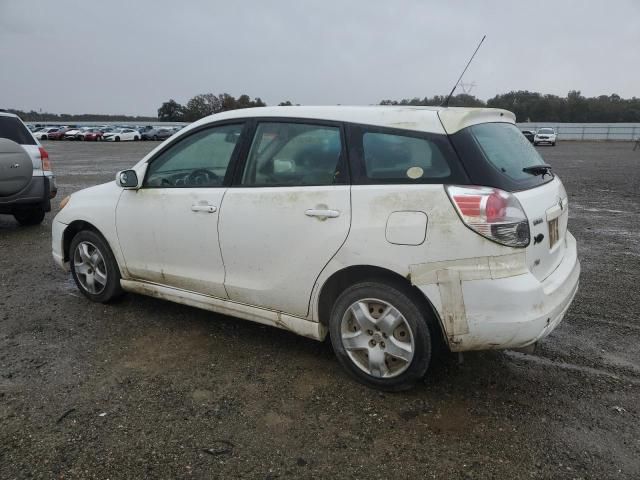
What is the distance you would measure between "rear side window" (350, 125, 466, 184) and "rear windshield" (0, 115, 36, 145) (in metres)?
6.50

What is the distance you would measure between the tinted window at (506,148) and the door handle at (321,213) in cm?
92

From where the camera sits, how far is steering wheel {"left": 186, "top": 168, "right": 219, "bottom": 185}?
3.81 m

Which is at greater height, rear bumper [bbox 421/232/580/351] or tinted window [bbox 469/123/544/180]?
tinted window [bbox 469/123/544/180]

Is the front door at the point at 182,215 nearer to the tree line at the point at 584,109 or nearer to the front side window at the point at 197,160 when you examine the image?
the front side window at the point at 197,160

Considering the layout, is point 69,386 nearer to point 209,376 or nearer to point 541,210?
point 209,376

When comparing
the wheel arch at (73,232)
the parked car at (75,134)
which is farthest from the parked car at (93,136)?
the wheel arch at (73,232)

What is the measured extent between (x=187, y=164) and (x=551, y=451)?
3059 mm

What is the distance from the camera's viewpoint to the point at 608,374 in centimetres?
344

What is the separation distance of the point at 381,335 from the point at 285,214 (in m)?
0.95

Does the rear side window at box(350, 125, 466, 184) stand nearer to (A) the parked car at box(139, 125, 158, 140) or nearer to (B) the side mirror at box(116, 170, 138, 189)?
(B) the side mirror at box(116, 170, 138, 189)

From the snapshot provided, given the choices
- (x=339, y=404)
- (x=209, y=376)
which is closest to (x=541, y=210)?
(x=339, y=404)

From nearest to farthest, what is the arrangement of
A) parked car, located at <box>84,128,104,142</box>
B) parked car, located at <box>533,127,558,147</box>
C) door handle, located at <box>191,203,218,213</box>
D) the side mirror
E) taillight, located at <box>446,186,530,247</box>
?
taillight, located at <box>446,186,530,247</box>
door handle, located at <box>191,203,218,213</box>
the side mirror
parked car, located at <box>533,127,558,147</box>
parked car, located at <box>84,128,104,142</box>

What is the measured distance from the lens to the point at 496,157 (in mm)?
3045

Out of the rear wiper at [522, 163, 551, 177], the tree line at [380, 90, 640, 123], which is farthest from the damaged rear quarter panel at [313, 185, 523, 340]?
the tree line at [380, 90, 640, 123]
